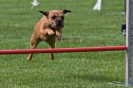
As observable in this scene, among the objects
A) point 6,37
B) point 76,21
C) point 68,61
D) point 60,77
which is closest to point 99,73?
point 60,77

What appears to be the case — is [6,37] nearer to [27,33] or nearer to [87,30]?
[27,33]

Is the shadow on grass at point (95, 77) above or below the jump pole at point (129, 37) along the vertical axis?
below

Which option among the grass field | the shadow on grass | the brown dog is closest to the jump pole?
the grass field

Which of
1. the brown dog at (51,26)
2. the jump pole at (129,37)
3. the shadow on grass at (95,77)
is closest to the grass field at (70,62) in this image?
the shadow on grass at (95,77)

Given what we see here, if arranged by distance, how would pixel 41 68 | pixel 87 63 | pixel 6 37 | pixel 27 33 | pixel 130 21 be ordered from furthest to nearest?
pixel 27 33, pixel 6 37, pixel 87 63, pixel 41 68, pixel 130 21

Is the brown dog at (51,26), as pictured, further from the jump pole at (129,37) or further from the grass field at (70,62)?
the jump pole at (129,37)

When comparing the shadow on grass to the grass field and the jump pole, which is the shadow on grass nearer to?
the grass field

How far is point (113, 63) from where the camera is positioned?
10.9 meters

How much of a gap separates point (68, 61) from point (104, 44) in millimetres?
2927

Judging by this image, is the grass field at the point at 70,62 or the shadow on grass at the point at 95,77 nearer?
the grass field at the point at 70,62

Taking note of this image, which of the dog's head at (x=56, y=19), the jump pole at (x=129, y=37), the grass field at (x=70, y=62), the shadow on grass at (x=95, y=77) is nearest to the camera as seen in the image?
the jump pole at (x=129, y=37)

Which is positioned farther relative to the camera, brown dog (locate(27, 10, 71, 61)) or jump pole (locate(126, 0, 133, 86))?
brown dog (locate(27, 10, 71, 61))

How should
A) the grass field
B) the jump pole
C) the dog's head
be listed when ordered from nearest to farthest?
the jump pole < the grass field < the dog's head

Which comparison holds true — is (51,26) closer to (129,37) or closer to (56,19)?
(56,19)
